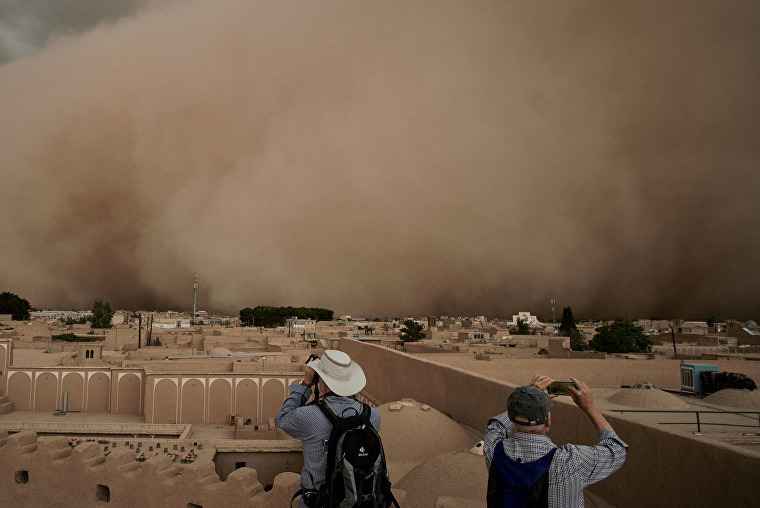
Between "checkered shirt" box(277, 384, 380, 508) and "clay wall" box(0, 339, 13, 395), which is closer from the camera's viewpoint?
"checkered shirt" box(277, 384, 380, 508)

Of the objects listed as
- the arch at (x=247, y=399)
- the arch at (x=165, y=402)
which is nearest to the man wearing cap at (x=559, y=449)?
the arch at (x=247, y=399)

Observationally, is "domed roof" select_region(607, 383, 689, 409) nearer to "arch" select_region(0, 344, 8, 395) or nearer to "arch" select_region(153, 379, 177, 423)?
"arch" select_region(153, 379, 177, 423)

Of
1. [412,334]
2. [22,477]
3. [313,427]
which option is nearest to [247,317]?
[412,334]

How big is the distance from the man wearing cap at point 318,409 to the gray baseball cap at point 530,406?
64 centimetres

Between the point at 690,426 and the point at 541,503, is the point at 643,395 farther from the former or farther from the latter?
the point at 541,503

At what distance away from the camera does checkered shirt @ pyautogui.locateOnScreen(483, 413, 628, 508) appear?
156cm

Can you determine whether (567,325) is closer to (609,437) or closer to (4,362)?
(4,362)

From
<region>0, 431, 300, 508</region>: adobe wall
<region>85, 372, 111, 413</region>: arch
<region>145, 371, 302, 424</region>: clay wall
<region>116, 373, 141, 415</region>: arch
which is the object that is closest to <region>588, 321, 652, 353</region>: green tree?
<region>145, 371, 302, 424</region>: clay wall

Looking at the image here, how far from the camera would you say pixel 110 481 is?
163 inches

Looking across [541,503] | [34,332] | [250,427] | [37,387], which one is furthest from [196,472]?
[34,332]

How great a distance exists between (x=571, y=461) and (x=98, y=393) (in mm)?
16934

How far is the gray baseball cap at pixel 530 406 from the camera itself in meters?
1.65

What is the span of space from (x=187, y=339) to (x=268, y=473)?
23975 millimetres

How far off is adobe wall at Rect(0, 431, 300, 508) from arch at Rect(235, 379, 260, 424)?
403 inches
